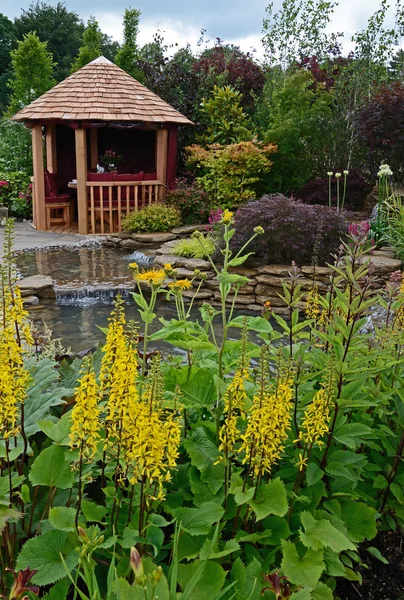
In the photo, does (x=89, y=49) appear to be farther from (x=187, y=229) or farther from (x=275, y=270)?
(x=275, y=270)

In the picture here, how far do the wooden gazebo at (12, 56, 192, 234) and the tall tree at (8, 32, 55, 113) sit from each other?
4094 mm

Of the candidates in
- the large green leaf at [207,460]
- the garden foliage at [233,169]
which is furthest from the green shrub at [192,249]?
the large green leaf at [207,460]

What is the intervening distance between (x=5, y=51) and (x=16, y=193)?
71.8 ft

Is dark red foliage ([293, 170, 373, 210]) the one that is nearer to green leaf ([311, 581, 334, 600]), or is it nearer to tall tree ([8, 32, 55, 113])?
tall tree ([8, 32, 55, 113])

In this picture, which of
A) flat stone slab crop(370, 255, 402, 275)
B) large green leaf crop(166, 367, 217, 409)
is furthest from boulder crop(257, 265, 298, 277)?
large green leaf crop(166, 367, 217, 409)

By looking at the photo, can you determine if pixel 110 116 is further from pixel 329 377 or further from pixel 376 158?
pixel 329 377

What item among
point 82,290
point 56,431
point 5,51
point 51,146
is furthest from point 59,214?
point 5,51

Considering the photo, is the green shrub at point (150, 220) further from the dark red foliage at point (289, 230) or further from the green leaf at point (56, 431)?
the green leaf at point (56, 431)

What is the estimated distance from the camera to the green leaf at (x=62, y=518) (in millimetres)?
1425

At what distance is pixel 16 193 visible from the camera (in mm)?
13930

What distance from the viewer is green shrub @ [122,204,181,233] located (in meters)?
10.6

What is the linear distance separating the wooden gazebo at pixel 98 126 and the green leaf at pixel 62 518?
10233 mm

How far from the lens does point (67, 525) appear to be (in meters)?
1.45

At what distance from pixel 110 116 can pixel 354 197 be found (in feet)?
18.0
